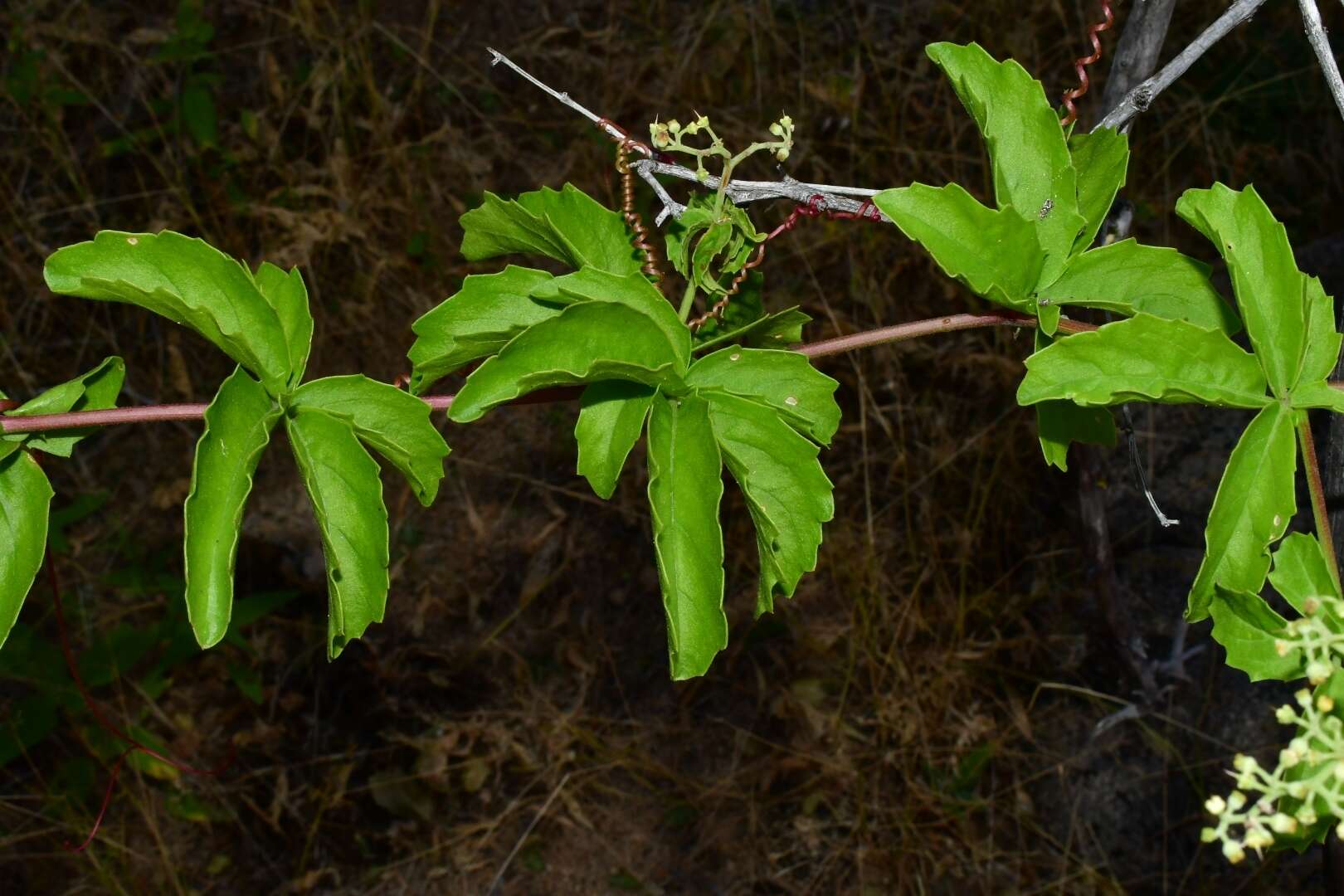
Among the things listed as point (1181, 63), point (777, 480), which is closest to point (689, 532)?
point (777, 480)

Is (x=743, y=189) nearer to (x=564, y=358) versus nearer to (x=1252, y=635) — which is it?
(x=564, y=358)

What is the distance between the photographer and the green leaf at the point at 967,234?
1.26 meters

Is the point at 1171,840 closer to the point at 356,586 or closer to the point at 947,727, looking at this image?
the point at 947,727

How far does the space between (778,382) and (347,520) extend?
0.50 meters

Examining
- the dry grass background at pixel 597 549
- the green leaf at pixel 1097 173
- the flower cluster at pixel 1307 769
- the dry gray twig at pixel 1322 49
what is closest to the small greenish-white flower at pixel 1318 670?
the flower cluster at pixel 1307 769

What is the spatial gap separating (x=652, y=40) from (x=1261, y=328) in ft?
12.1

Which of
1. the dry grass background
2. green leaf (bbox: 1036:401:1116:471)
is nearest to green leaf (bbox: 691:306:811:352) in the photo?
green leaf (bbox: 1036:401:1116:471)

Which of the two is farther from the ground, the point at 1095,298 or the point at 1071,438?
the point at 1095,298

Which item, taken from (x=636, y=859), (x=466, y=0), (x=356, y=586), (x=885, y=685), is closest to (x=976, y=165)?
(x=885, y=685)

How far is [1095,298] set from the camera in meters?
1.33

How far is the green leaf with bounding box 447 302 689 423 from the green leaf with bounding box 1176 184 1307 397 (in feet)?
1.91

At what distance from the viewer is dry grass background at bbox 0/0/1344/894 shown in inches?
140

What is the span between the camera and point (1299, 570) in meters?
1.26

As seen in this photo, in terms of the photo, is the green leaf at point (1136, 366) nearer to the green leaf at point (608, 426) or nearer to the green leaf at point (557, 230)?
the green leaf at point (608, 426)
